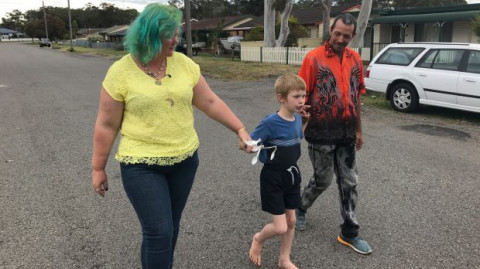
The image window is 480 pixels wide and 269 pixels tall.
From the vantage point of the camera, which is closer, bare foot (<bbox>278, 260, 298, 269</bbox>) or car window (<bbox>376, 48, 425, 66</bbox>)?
bare foot (<bbox>278, 260, 298, 269</bbox>)

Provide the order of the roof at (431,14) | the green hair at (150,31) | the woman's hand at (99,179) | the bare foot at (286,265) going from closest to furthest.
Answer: the green hair at (150,31), the woman's hand at (99,179), the bare foot at (286,265), the roof at (431,14)

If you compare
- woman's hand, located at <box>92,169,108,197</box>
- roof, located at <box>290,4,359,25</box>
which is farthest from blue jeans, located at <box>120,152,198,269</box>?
roof, located at <box>290,4,359,25</box>

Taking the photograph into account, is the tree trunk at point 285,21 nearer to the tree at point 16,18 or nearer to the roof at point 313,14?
the roof at point 313,14

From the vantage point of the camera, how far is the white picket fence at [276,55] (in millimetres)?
20078

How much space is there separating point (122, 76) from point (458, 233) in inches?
122

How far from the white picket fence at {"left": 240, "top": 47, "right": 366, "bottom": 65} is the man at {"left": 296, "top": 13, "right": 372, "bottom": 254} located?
16.5 meters

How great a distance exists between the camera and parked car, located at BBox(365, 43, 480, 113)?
8234 millimetres

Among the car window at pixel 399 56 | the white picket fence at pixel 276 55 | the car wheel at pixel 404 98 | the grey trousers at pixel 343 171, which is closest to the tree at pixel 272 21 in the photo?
the white picket fence at pixel 276 55

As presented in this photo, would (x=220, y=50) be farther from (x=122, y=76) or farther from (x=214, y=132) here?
(x=122, y=76)

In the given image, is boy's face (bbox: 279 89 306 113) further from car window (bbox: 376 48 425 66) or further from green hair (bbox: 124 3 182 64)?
car window (bbox: 376 48 425 66)

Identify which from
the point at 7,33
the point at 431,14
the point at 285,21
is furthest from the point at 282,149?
the point at 7,33

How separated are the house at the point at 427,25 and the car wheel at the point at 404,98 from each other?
13619 millimetres

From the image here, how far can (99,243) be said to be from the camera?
3561 mm

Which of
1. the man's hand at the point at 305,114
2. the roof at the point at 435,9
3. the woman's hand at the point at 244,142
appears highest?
the roof at the point at 435,9
